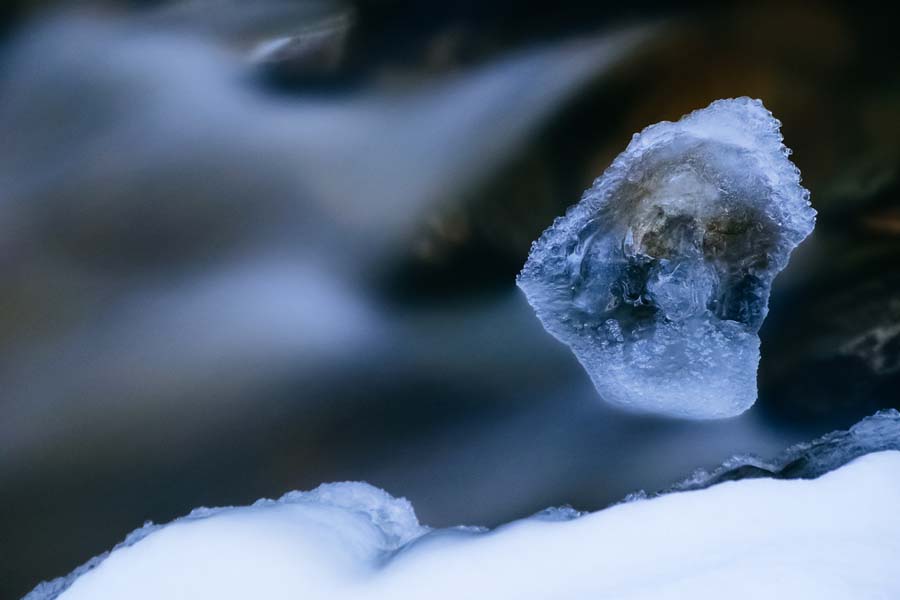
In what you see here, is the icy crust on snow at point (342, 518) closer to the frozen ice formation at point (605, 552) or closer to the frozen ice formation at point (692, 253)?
the frozen ice formation at point (605, 552)

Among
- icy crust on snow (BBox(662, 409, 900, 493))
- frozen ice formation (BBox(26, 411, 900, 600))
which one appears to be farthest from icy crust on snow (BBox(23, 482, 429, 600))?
icy crust on snow (BBox(662, 409, 900, 493))

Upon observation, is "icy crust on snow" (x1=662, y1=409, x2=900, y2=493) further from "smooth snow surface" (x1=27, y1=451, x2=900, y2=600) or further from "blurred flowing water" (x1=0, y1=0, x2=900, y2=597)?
"blurred flowing water" (x1=0, y1=0, x2=900, y2=597)

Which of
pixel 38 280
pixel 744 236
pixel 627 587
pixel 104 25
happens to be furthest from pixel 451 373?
pixel 104 25

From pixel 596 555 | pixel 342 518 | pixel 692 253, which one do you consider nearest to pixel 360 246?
pixel 342 518

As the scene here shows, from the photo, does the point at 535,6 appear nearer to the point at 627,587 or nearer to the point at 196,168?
the point at 196,168

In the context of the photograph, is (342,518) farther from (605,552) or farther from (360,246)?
(360,246)

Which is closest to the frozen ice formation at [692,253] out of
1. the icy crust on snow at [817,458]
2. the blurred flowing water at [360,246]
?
the blurred flowing water at [360,246]
